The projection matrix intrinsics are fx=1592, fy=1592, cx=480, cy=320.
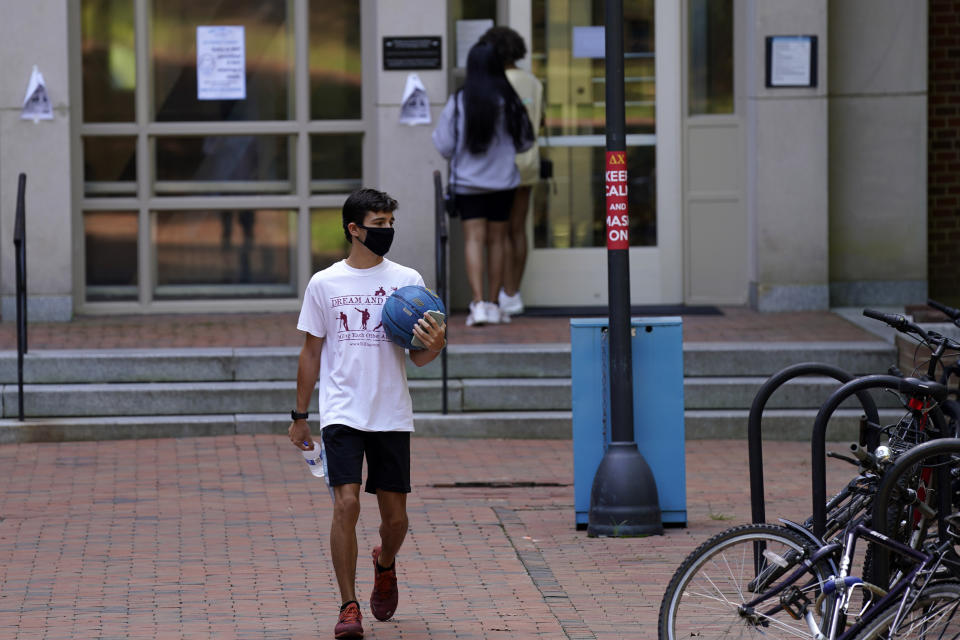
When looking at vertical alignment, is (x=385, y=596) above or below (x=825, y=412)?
below

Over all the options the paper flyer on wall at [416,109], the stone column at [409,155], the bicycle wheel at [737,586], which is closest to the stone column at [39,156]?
the stone column at [409,155]

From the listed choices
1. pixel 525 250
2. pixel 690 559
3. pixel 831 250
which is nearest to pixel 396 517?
pixel 690 559

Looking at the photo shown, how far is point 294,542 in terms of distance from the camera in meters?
7.89

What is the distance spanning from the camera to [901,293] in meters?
13.4

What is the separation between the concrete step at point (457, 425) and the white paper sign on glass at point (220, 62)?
144 inches

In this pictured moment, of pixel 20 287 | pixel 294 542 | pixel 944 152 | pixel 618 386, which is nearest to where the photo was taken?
pixel 294 542

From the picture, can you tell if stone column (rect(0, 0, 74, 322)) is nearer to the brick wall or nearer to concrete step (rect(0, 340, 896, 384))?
concrete step (rect(0, 340, 896, 384))

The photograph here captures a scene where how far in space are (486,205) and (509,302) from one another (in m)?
0.96

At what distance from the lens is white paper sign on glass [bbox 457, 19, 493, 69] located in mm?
13345

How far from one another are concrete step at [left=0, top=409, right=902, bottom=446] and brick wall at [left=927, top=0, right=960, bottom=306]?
3412 millimetres

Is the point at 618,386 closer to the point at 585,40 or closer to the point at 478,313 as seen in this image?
the point at 478,313

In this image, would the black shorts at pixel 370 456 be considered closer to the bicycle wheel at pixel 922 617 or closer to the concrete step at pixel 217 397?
the bicycle wheel at pixel 922 617

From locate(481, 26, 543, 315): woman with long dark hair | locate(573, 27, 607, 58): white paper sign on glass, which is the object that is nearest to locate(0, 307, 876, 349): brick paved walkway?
locate(481, 26, 543, 315): woman with long dark hair

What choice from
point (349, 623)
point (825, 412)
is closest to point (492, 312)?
point (349, 623)
